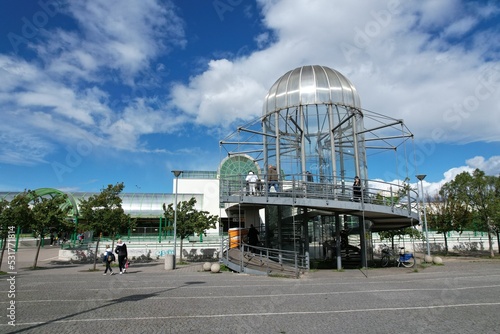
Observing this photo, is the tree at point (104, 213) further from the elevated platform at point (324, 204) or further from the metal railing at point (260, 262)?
the elevated platform at point (324, 204)

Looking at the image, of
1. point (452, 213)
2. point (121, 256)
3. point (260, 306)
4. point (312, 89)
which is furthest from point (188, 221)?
point (452, 213)

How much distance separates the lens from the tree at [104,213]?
70.2 ft

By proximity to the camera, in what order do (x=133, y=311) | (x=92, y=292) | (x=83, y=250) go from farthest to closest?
1. (x=83, y=250)
2. (x=92, y=292)
3. (x=133, y=311)

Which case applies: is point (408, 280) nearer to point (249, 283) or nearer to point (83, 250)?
point (249, 283)

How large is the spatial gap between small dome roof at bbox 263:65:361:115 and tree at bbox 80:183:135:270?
10880 mm

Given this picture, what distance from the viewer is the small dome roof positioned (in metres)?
20.0

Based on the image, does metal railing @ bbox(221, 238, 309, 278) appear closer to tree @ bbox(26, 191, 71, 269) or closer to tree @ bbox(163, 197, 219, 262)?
tree @ bbox(163, 197, 219, 262)

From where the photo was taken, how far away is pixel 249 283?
13.6 metres

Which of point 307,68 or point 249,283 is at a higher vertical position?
point 307,68

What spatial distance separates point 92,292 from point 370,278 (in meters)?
10.3

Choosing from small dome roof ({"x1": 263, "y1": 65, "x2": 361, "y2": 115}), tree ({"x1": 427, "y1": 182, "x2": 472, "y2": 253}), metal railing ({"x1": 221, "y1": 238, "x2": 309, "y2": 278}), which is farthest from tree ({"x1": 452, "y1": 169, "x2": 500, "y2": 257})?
metal railing ({"x1": 221, "y1": 238, "x2": 309, "y2": 278})

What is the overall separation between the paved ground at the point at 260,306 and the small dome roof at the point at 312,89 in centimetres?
1006

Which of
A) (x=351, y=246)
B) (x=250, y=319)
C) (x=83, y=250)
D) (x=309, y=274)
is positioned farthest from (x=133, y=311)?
(x=83, y=250)

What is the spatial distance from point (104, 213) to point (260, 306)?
15281 millimetres
